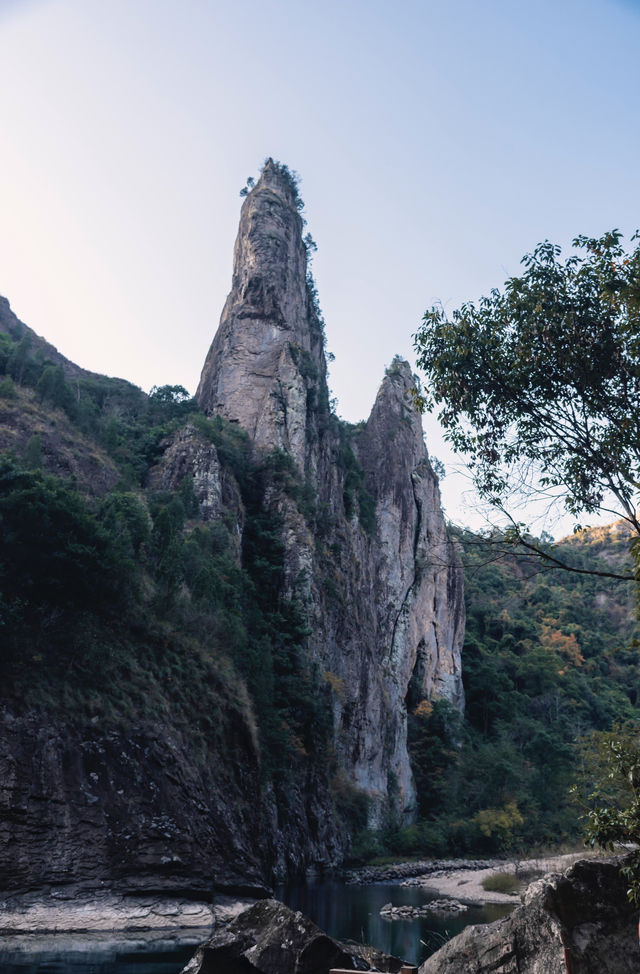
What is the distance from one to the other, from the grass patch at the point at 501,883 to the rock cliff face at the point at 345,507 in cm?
1604

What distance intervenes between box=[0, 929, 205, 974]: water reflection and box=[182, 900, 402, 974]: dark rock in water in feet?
14.1

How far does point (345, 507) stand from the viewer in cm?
6141

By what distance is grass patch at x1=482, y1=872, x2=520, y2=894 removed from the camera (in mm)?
29469

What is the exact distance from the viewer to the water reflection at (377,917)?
643 inches

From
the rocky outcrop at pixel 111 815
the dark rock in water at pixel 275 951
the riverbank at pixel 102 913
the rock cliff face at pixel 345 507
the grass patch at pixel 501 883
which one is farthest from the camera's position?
the rock cliff face at pixel 345 507

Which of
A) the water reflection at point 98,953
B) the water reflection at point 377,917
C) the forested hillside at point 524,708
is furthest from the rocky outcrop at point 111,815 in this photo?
the forested hillside at point 524,708

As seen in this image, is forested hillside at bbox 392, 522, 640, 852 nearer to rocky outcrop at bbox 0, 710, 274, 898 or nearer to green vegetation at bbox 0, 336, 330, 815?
green vegetation at bbox 0, 336, 330, 815

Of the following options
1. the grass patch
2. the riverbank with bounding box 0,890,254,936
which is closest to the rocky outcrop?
the riverbank with bounding box 0,890,254,936

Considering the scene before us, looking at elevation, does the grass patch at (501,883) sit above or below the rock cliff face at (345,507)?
below

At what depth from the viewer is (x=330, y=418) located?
62281 mm

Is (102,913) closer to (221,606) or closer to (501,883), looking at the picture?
(221,606)

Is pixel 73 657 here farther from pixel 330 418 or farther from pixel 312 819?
pixel 330 418

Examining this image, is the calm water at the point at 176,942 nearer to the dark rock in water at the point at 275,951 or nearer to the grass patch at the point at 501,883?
the dark rock in water at the point at 275,951

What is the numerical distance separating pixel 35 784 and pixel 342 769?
2877 centimetres
